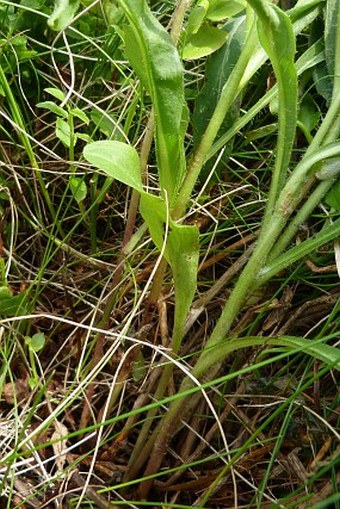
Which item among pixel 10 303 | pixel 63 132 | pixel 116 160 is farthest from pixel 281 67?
pixel 10 303

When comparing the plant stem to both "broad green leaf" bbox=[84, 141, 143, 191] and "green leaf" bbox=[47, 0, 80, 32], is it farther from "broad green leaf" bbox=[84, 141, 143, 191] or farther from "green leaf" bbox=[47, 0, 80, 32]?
"green leaf" bbox=[47, 0, 80, 32]

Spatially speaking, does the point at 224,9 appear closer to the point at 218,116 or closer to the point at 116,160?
the point at 218,116

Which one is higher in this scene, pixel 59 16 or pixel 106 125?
pixel 59 16

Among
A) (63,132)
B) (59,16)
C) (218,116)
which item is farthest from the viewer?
(63,132)

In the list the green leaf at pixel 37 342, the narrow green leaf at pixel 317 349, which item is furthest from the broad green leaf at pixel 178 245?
the green leaf at pixel 37 342

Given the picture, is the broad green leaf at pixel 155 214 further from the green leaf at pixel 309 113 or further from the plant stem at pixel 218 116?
the green leaf at pixel 309 113

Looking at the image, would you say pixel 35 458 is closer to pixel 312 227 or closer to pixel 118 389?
pixel 118 389

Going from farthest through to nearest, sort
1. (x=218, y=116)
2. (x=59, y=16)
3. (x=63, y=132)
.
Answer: (x=63, y=132) → (x=218, y=116) → (x=59, y=16)
